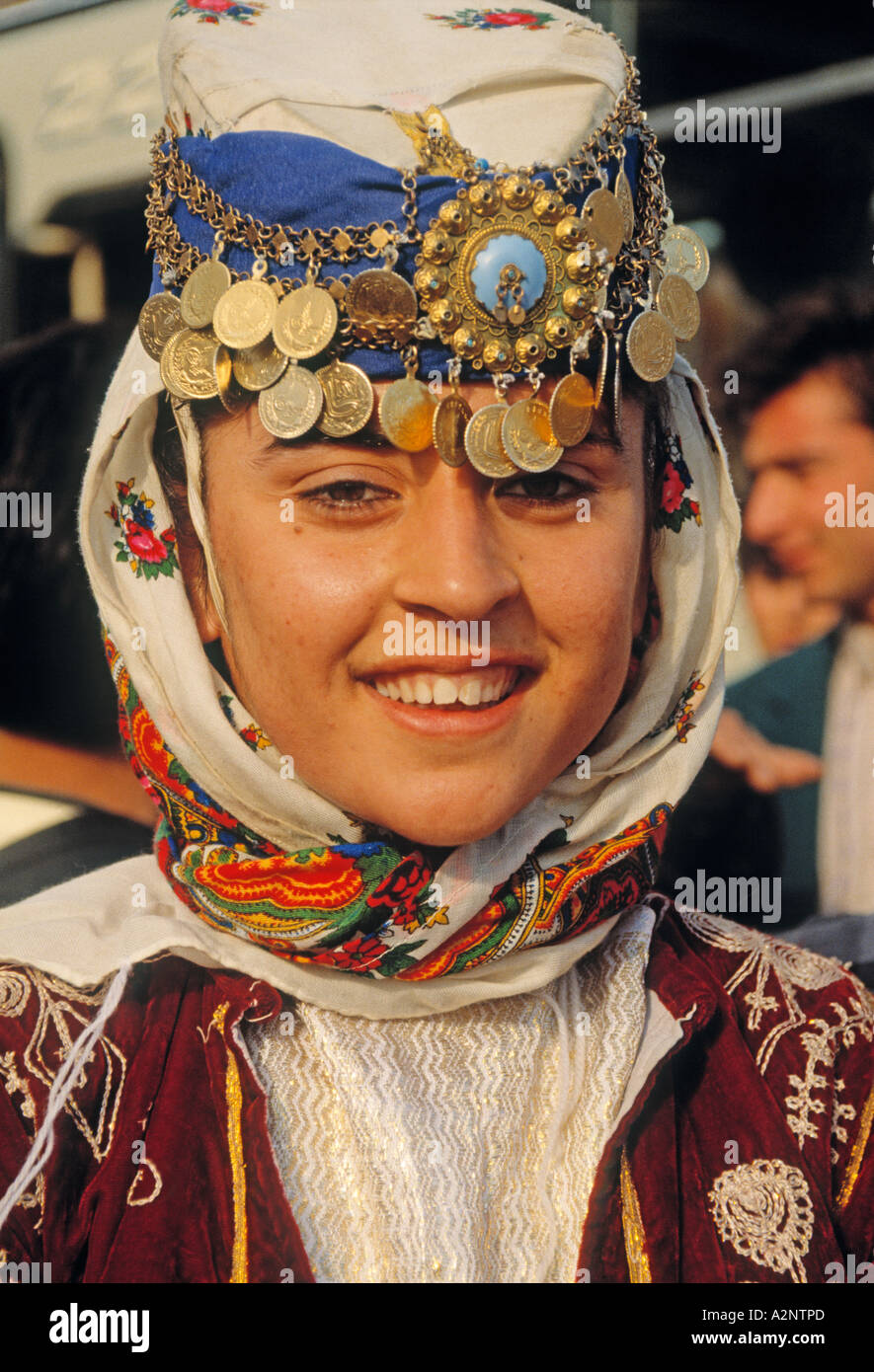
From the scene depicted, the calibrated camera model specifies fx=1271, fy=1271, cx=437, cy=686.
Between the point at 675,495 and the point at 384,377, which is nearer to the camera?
the point at 384,377

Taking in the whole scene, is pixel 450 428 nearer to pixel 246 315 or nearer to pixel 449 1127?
pixel 246 315

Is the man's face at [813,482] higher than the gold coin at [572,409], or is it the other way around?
the man's face at [813,482]

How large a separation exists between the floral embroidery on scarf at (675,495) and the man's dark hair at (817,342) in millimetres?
2111

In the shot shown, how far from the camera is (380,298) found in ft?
4.44

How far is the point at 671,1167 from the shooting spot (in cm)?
160

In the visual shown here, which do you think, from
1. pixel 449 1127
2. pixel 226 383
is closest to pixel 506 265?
pixel 226 383

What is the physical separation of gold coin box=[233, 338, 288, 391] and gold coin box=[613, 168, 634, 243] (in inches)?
16.8

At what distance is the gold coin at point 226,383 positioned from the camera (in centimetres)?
140

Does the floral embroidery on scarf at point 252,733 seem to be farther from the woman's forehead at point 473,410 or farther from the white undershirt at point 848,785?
the white undershirt at point 848,785

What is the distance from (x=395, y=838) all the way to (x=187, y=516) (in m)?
0.49

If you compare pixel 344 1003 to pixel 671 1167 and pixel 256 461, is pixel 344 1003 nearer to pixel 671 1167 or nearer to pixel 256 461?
pixel 671 1167

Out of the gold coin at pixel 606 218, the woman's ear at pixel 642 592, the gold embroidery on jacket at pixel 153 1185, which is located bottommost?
the gold embroidery on jacket at pixel 153 1185

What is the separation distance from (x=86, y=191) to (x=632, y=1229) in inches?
109

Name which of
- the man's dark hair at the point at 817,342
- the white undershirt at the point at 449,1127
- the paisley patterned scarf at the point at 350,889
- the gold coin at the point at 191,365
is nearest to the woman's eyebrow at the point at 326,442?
the gold coin at the point at 191,365
